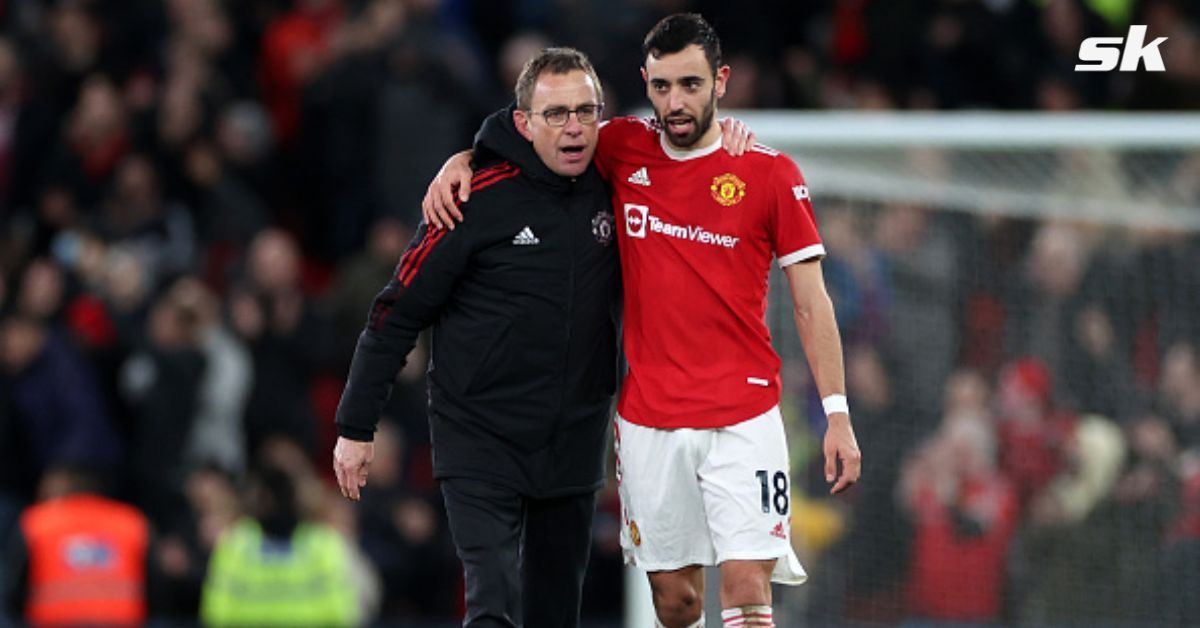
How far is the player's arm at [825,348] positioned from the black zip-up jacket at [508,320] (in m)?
0.66

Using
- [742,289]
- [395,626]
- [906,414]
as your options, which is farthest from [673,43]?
[395,626]

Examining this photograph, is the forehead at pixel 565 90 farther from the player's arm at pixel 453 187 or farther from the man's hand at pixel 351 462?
the man's hand at pixel 351 462

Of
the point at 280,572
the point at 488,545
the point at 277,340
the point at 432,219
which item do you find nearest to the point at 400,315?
the point at 432,219

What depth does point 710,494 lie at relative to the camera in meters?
7.36

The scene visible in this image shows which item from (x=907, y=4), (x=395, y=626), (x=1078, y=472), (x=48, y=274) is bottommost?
(x=395, y=626)

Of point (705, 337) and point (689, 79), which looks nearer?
point (689, 79)

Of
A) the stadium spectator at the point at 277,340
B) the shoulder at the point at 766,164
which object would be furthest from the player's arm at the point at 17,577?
the shoulder at the point at 766,164

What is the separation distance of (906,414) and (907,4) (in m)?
3.92

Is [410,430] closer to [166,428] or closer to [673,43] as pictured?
[166,428]

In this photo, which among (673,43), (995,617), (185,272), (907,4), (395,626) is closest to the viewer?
(673,43)

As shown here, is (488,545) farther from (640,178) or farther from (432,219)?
(640,178)

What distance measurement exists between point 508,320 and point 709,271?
26.8 inches

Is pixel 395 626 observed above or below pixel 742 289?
below

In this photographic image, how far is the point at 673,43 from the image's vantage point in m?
7.23
